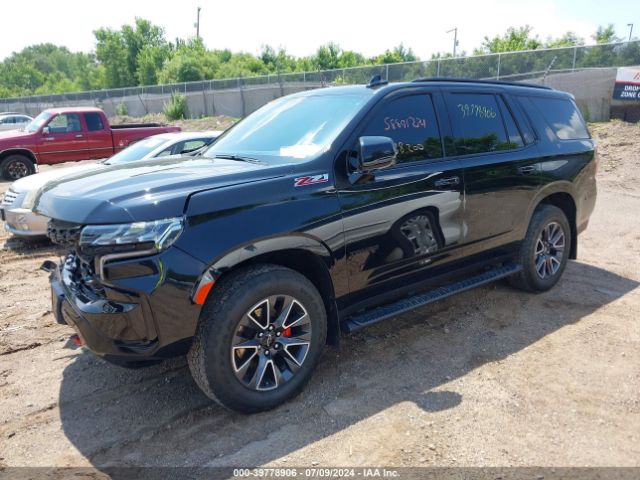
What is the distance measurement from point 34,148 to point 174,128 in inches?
154

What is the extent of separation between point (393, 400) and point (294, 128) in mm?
2042

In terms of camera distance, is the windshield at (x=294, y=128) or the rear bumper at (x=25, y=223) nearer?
the windshield at (x=294, y=128)

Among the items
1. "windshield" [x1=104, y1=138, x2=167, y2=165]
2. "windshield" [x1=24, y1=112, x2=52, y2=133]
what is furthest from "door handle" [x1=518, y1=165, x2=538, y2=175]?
"windshield" [x1=24, y1=112, x2=52, y2=133]

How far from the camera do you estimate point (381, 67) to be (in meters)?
22.1

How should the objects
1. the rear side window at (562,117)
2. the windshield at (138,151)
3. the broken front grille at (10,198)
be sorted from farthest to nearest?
1. the windshield at (138,151)
2. the broken front grille at (10,198)
3. the rear side window at (562,117)

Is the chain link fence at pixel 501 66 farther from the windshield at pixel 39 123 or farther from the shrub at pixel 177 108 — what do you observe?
the windshield at pixel 39 123

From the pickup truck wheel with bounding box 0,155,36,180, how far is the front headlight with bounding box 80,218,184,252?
12.3m

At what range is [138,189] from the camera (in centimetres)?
291

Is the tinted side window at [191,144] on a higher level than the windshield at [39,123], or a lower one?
lower

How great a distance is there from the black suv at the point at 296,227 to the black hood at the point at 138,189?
12 millimetres

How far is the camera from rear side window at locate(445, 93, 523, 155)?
414 centimetres

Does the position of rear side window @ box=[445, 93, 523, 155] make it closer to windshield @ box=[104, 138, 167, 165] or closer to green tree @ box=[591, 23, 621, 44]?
windshield @ box=[104, 138, 167, 165]

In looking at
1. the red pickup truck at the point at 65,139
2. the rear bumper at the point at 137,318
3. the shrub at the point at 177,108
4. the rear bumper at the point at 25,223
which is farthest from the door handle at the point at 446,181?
the shrub at the point at 177,108

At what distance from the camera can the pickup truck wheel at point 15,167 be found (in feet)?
42.5
